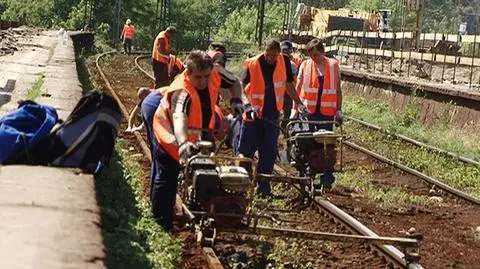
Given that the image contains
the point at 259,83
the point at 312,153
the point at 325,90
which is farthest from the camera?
the point at 325,90

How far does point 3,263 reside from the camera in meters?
4.39

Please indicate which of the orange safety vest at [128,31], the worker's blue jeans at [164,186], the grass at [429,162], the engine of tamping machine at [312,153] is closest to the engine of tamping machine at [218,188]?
the worker's blue jeans at [164,186]

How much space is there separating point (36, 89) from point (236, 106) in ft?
26.4

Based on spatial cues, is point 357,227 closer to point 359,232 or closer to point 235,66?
point 359,232

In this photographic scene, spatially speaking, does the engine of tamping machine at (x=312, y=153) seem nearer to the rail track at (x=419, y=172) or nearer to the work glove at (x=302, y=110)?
the work glove at (x=302, y=110)

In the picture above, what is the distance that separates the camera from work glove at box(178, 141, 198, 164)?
7.48 meters

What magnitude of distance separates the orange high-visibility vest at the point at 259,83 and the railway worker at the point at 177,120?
9.72ft

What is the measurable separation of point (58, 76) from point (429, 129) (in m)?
7.33

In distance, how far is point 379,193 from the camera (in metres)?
12.6

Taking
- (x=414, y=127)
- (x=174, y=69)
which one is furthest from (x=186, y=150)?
(x=414, y=127)

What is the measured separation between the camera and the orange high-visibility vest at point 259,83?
11672 millimetres

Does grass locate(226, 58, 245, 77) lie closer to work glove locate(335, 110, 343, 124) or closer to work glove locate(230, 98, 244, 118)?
work glove locate(335, 110, 343, 124)

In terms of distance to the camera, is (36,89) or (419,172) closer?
(419,172)

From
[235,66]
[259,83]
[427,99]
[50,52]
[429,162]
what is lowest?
[235,66]
